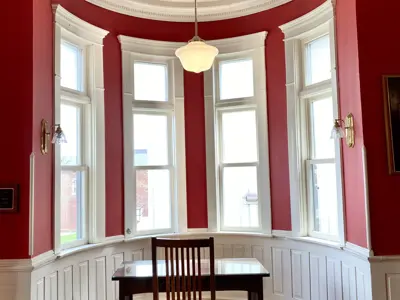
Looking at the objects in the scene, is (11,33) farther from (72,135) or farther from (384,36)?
(384,36)

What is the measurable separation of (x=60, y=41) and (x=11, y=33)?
0.57 m

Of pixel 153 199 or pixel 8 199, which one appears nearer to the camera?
pixel 8 199

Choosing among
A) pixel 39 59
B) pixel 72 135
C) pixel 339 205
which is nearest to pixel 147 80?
pixel 72 135

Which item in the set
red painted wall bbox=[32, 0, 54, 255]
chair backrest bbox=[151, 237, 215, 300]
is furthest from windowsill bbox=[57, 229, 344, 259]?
chair backrest bbox=[151, 237, 215, 300]

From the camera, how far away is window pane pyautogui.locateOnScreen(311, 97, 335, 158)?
3.72m

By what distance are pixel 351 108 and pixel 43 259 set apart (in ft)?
9.56

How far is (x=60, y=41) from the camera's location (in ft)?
11.5

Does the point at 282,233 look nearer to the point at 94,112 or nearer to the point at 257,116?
the point at 257,116

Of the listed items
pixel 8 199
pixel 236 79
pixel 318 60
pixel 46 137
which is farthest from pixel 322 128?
pixel 8 199

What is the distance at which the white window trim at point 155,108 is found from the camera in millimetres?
4180

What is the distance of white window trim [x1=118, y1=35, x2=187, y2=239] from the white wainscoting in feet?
1.39

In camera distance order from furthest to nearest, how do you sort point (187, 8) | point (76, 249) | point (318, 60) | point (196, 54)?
point (187, 8)
point (318, 60)
point (76, 249)
point (196, 54)

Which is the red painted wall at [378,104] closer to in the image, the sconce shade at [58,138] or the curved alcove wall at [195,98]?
the curved alcove wall at [195,98]

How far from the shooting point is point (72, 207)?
12.3ft
